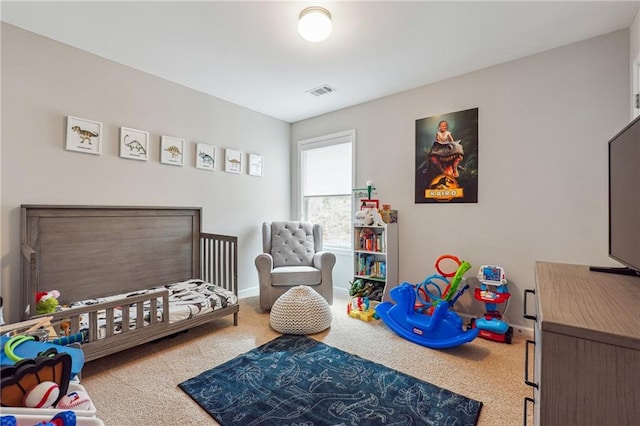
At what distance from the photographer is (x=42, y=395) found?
2.72 feet

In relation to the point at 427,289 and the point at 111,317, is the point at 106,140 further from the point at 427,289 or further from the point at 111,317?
the point at 427,289

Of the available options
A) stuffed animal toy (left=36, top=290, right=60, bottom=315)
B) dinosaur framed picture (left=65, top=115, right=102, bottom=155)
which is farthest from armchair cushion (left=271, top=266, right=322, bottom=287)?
dinosaur framed picture (left=65, top=115, right=102, bottom=155)

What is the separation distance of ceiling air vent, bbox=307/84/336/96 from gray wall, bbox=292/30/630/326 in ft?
2.68

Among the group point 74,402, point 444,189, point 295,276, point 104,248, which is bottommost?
point 295,276

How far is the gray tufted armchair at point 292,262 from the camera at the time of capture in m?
3.21

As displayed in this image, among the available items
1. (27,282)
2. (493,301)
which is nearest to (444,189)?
(493,301)

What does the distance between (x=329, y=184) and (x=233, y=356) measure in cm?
A: 259

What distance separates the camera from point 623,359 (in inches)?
24.0

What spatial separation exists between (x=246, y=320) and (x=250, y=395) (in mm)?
1280

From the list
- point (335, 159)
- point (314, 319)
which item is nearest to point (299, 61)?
point (335, 159)

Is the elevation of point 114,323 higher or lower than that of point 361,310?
higher

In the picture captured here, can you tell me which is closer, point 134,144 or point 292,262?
point 134,144

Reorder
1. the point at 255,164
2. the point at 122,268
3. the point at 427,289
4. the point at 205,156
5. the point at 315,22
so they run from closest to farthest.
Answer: the point at 315,22
the point at 122,268
the point at 427,289
the point at 205,156
the point at 255,164

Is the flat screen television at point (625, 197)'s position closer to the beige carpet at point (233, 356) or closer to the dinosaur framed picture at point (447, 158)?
the beige carpet at point (233, 356)
